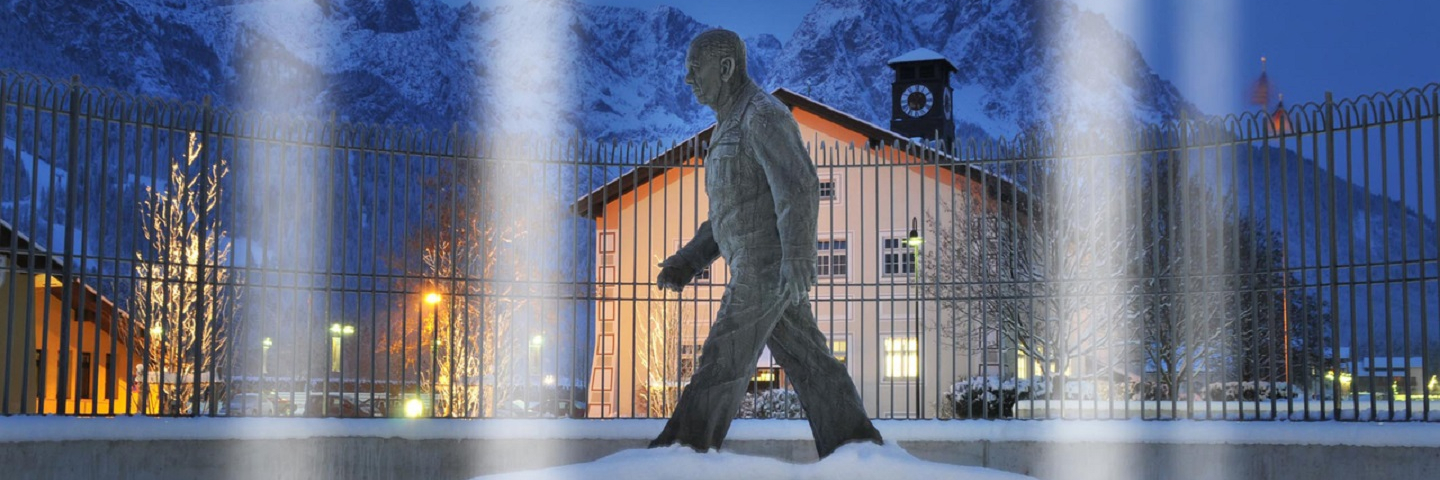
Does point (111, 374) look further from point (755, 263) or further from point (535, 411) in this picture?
point (535, 411)

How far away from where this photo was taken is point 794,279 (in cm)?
685

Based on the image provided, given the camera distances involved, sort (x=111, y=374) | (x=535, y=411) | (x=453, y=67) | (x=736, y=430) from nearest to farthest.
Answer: (x=736, y=430), (x=111, y=374), (x=535, y=411), (x=453, y=67)

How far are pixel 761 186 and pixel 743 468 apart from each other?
142cm

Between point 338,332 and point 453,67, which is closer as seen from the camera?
point 338,332

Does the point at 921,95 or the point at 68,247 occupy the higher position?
the point at 921,95

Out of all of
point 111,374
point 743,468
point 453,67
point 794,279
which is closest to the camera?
point 743,468

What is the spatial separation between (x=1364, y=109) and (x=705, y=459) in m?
6.69

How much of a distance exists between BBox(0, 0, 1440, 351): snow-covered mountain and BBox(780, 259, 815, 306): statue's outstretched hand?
10682cm

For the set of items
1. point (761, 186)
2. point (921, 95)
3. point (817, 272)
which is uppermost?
point (921, 95)

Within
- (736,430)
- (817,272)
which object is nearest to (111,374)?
(736,430)

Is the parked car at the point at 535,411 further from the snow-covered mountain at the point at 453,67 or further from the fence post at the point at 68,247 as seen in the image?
the snow-covered mountain at the point at 453,67

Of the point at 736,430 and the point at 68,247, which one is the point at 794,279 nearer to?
the point at 736,430

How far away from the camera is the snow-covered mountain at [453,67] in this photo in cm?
13212

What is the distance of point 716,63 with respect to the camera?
7398mm
